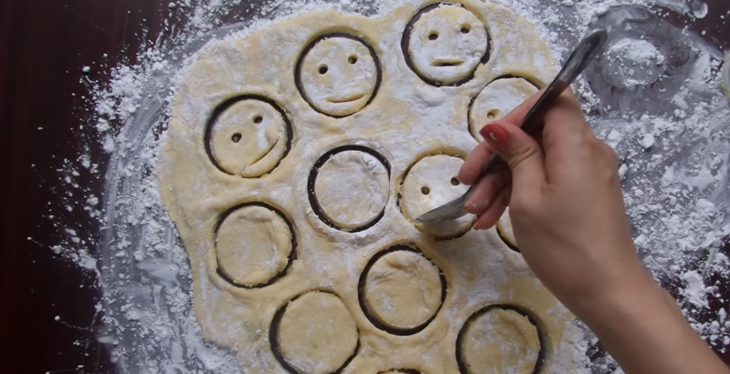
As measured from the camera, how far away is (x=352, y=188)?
0.91 metres

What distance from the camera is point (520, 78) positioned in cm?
92

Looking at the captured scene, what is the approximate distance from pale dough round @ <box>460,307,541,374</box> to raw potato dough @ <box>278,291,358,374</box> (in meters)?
0.16

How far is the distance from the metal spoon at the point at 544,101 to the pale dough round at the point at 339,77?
0.20 m

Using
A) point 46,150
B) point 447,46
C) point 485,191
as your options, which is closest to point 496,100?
point 447,46

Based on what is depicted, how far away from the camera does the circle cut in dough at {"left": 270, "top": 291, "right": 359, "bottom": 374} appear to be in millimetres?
876

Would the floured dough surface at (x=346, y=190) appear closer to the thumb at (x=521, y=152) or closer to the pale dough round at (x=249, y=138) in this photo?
the pale dough round at (x=249, y=138)

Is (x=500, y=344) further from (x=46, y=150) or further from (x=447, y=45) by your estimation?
(x=46, y=150)

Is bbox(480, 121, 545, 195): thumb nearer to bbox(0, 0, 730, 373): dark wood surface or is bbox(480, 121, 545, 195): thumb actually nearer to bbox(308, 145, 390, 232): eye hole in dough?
bbox(308, 145, 390, 232): eye hole in dough

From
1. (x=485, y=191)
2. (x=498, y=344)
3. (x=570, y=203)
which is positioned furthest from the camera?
(x=498, y=344)

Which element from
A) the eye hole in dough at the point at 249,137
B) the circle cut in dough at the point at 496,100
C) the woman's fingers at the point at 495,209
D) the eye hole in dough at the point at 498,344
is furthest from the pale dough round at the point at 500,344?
the eye hole in dough at the point at 249,137

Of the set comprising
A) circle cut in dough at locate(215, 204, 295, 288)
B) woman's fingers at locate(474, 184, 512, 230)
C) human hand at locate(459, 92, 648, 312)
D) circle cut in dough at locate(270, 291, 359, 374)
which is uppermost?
human hand at locate(459, 92, 648, 312)

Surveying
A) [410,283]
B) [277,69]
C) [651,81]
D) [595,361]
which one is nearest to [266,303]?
[410,283]

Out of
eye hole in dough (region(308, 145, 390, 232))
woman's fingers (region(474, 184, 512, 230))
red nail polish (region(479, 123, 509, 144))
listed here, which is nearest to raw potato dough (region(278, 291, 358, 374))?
eye hole in dough (region(308, 145, 390, 232))

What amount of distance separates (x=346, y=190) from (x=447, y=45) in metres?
0.26
